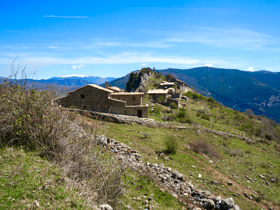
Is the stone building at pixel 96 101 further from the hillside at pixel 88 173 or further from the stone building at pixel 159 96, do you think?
the stone building at pixel 159 96

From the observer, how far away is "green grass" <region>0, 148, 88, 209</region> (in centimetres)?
429

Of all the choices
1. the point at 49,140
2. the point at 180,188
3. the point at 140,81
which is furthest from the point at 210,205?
the point at 140,81

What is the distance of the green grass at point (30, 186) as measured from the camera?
4285 millimetres

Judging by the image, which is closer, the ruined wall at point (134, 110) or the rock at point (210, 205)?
the rock at point (210, 205)

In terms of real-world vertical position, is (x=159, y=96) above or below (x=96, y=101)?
above

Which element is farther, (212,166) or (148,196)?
(212,166)

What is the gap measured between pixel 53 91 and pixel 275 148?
3523 centimetres

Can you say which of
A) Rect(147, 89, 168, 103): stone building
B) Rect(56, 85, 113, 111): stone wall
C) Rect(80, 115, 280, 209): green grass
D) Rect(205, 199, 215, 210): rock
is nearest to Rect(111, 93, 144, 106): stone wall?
Rect(56, 85, 113, 111): stone wall

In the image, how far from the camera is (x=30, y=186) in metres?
4.77

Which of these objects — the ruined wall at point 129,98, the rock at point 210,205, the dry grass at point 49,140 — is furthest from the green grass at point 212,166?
the ruined wall at point 129,98

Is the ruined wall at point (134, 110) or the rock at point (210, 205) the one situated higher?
the ruined wall at point (134, 110)

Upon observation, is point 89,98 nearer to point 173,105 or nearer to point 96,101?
point 96,101

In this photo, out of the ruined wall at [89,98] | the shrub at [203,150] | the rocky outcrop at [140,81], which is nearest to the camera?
the shrub at [203,150]

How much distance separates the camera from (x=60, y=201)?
4.67 m
